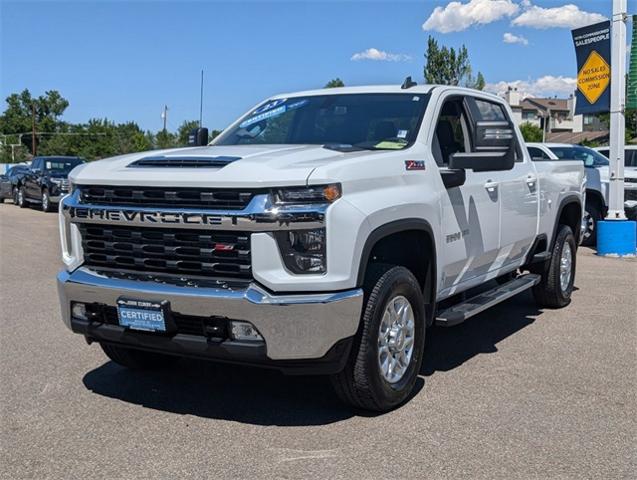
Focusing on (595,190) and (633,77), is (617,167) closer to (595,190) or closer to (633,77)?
(595,190)

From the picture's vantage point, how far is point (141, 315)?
4066mm

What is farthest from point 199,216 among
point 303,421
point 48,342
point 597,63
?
point 597,63

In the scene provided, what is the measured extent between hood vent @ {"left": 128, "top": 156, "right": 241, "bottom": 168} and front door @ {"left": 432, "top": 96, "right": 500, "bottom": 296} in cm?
162

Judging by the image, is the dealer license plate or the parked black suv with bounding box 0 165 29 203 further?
the parked black suv with bounding box 0 165 29 203

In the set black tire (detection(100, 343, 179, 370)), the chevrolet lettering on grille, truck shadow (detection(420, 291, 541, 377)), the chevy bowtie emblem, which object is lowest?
truck shadow (detection(420, 291, 541, 377))

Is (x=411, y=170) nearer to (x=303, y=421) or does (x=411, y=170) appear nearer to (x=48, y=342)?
(x=303, y=421)

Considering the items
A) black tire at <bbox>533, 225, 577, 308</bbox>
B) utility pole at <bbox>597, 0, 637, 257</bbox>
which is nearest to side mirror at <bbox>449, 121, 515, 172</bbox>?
black tire at <bbox>533, 225, 577, 308</bbox>

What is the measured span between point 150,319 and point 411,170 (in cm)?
186

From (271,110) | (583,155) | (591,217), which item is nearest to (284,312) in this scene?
(271,110)

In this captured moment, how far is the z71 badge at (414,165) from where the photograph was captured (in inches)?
182

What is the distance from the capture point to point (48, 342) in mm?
6117

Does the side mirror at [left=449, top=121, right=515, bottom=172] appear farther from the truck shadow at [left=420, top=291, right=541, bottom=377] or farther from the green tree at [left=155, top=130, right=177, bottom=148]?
the green tree at [left=155, top=130, right=177, bottom=148]

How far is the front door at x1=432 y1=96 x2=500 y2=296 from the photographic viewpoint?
507 cm

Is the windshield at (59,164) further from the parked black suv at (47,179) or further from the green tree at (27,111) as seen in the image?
the green tree at (27,111)
